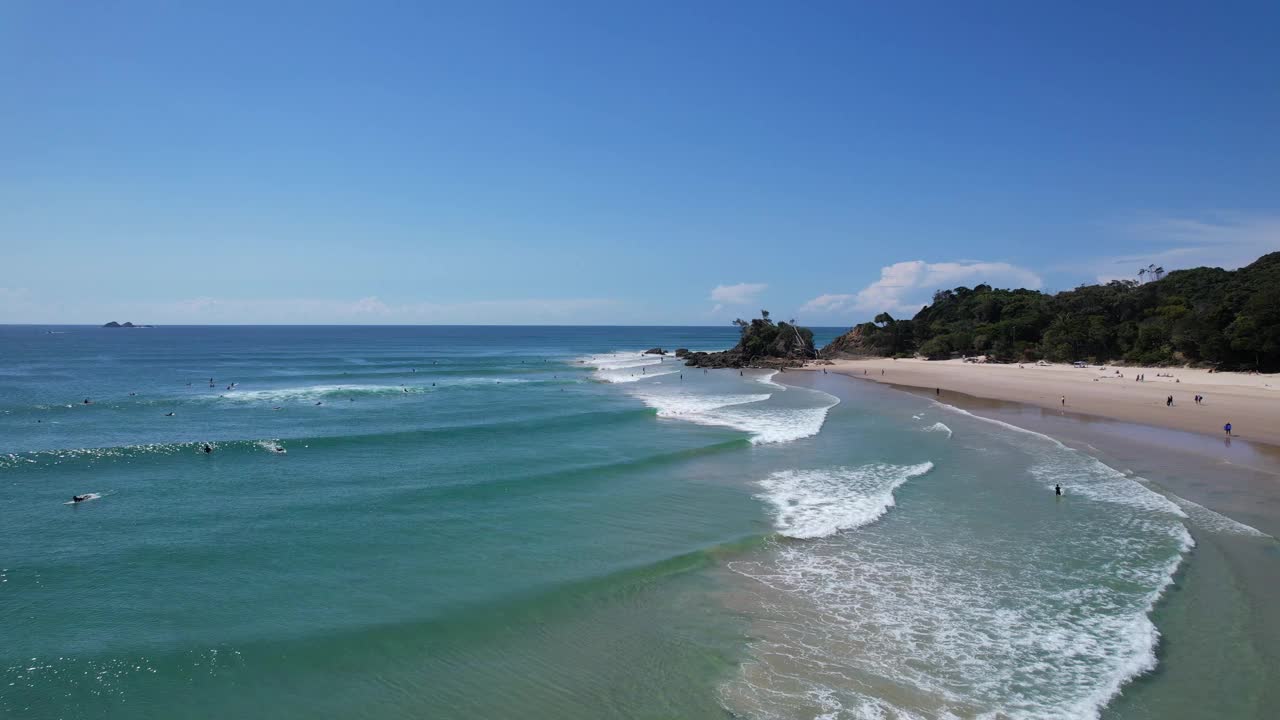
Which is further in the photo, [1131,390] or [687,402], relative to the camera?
[687,402]

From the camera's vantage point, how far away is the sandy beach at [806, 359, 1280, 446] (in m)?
30.7

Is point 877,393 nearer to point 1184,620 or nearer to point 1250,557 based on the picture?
point 1250,557

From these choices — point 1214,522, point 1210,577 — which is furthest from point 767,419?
point 1210,577

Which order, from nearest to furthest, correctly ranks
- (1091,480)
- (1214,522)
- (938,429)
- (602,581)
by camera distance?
(602,581), (1214,522), (1091,480), (938,429)

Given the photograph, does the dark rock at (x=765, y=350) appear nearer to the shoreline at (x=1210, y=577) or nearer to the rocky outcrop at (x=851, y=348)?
the rocky outcrop at (x=851, y=348)

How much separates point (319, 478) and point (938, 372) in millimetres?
57679

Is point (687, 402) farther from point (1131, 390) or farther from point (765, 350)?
point (765, 350)

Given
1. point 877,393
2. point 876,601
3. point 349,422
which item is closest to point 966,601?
point 876,601

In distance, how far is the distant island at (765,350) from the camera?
79562mm

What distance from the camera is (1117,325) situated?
204ft

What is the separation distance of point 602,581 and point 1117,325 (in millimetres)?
69431

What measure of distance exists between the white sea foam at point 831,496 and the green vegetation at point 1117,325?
4063 cm

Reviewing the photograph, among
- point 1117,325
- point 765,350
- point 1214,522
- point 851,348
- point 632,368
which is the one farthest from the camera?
point 851,348

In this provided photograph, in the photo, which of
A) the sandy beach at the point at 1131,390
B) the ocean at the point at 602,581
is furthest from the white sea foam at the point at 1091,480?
the sandy beach at the point at 1131,390
